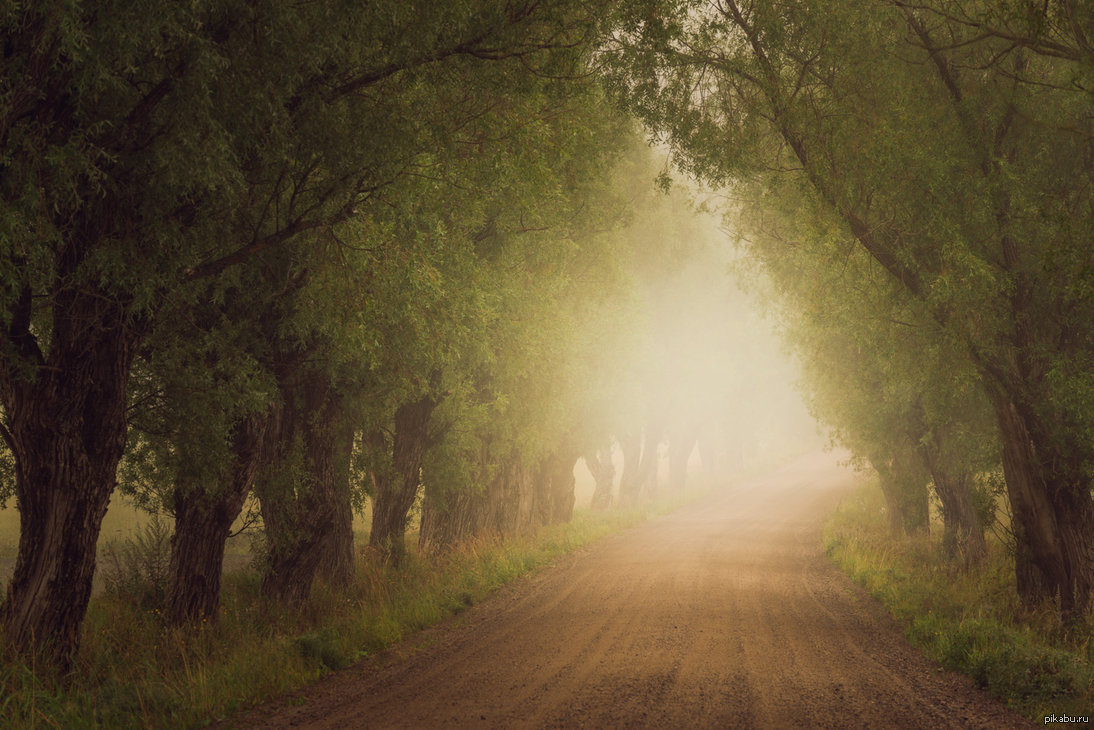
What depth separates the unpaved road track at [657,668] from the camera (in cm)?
647

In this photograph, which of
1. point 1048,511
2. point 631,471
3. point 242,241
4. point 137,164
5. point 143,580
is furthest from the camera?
point 631,471

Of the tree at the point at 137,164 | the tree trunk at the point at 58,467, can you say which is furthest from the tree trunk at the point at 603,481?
the tree trunk at the point at 58,467

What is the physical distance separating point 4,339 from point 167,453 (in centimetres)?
271

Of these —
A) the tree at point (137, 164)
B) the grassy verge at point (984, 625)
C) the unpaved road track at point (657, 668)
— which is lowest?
the grassy verge at point (984, 625)

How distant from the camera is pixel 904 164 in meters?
10.4

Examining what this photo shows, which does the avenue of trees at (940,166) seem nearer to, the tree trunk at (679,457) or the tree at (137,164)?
the tree at (137,164)

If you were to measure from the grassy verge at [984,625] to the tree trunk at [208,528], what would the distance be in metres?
9.77

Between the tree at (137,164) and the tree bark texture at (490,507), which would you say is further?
the tree bark texture at (490,507)

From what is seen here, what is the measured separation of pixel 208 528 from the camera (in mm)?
10039

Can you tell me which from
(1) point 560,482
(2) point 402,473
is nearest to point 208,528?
(2) point 402,473

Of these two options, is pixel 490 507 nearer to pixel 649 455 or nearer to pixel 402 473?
pixel 402 473

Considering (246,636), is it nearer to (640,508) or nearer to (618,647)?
(618,647)

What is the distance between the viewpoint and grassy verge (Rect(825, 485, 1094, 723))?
7.12 metres

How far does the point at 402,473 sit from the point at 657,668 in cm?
869
